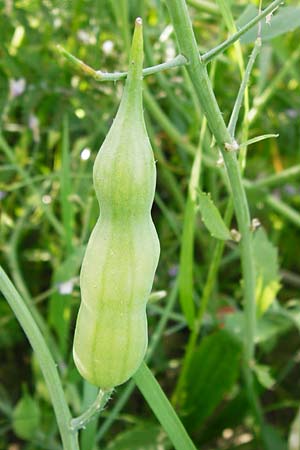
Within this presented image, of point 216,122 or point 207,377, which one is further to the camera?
point 207,377

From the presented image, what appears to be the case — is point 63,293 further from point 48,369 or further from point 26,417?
point 48,369

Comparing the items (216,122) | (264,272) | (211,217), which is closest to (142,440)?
(264,272)

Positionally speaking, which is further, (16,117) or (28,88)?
(16,117)

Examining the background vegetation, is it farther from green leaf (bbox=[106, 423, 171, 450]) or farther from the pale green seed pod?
Result: the pale green seed pod

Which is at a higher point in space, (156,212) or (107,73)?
(107,73)

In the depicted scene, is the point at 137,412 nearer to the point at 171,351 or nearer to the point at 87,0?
the point at 171,351

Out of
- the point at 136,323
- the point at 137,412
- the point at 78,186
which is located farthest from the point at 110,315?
the point at 137,412

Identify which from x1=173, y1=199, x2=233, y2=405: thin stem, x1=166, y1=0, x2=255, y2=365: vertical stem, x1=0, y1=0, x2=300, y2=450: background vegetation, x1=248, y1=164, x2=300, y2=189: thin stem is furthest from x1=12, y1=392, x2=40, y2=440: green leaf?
x1=248, y1=164, x2=300, y2=189: thin stem
